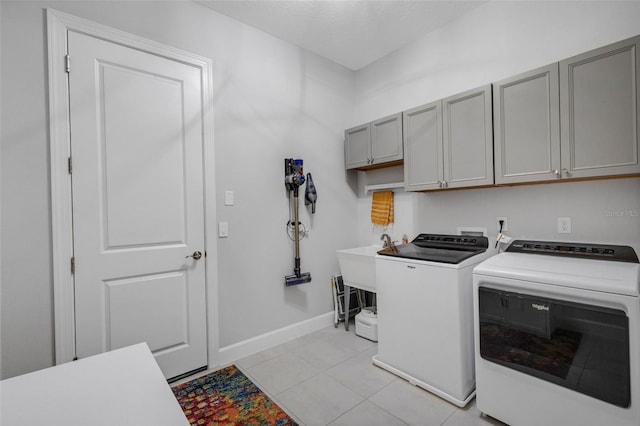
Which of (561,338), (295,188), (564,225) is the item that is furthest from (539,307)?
(295,188)

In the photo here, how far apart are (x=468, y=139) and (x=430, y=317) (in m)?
1.33

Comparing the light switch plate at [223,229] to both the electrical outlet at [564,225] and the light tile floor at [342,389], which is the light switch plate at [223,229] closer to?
the light tile floor at [342,389]

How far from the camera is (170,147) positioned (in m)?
2.19

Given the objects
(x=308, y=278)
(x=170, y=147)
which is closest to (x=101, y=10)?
(x=170, y=147)

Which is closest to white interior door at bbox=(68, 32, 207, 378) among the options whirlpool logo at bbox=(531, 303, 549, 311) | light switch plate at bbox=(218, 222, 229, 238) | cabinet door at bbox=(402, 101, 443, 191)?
light switch plate at bbox=(218, 222, 229, 238)

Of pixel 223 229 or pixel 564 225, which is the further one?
pixel 223 229

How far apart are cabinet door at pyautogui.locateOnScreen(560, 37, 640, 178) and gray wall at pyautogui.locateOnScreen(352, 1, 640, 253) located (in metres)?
0.30

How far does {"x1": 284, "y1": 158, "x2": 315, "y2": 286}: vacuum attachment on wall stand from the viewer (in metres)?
2.77

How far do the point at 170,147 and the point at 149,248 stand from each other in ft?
2.44

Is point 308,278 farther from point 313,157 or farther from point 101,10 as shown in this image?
point 101,10

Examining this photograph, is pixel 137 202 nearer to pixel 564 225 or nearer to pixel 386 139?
pixel 386 139

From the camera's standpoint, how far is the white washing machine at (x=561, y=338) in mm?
1326

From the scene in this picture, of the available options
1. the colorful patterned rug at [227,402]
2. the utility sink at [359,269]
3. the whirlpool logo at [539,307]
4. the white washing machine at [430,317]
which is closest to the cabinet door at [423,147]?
the white washing machine at [430,317]

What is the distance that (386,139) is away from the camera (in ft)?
9.28
